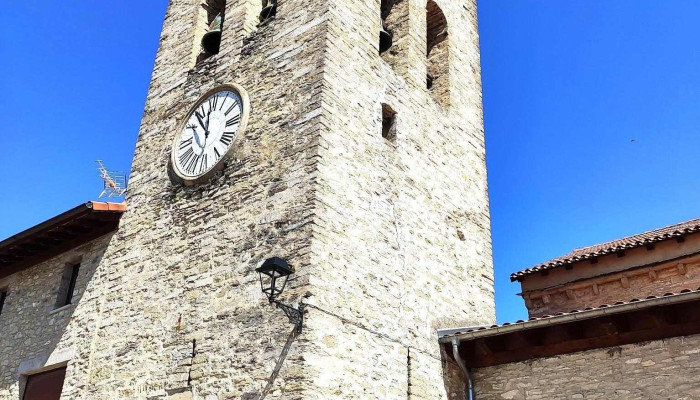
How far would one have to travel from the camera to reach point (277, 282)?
7.42 m

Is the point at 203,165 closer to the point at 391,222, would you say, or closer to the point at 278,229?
the point at 278,229

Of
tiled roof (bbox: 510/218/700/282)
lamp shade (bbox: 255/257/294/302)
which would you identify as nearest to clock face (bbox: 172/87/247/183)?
lamp shade (bbox: 255/257/294/302)

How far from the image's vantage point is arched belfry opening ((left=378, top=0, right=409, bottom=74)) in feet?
33.9

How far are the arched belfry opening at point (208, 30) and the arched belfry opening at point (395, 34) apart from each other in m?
2.51

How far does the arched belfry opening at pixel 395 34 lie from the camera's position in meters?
10.3

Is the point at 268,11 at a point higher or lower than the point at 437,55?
lower

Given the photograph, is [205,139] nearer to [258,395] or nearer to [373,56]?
[373,56]

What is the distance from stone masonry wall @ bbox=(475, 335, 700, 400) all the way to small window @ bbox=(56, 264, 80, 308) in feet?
20.6

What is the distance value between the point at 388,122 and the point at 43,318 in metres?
5.97

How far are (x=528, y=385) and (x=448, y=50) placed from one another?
5716 mm

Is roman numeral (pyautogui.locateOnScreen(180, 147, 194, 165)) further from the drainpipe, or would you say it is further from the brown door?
the drainpipe

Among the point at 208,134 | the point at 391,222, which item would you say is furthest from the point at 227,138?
the point at 391,222

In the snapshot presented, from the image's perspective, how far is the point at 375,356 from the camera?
759 centimetres

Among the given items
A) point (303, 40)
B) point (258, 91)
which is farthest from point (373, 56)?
point (258, 91)
